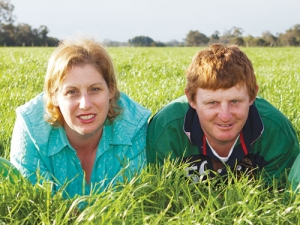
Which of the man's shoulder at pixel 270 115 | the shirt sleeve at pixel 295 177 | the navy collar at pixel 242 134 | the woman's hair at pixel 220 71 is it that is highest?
the woman's hair at pixel 220 71

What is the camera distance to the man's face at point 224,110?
3.04 metres

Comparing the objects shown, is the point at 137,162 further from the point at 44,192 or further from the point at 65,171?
the point at 44,192

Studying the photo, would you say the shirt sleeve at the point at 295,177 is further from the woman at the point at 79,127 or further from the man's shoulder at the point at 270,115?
the woman at the point at 79,127

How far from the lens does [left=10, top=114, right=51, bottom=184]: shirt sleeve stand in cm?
300

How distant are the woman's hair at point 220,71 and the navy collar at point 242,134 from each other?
0.46ft

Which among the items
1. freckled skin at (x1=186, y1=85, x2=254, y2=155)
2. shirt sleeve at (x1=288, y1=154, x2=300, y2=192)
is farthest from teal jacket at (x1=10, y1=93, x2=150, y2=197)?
shirt sleeve at (x1=288, y1=154, x2=300, y2=192)

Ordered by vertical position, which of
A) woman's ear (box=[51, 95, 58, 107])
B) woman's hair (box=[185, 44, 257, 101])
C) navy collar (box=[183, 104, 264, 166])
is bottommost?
navy collar (box=[183, 104, 264, 166])

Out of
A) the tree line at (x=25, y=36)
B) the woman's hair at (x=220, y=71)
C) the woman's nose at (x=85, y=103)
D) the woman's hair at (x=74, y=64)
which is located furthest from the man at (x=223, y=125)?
the tree line at (x=25, y=36)

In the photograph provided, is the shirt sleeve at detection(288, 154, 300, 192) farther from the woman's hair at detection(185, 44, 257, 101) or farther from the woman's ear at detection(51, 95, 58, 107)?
the woman's ear at detection(51, 95, 58, 107)

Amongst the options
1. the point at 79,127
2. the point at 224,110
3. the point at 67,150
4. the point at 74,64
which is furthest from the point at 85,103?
the point at 224,110

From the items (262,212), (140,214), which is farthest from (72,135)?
(262,212)

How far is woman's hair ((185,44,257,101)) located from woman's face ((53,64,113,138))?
0.60 metres

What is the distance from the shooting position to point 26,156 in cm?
303

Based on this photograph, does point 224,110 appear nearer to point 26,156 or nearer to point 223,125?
point 223,125
